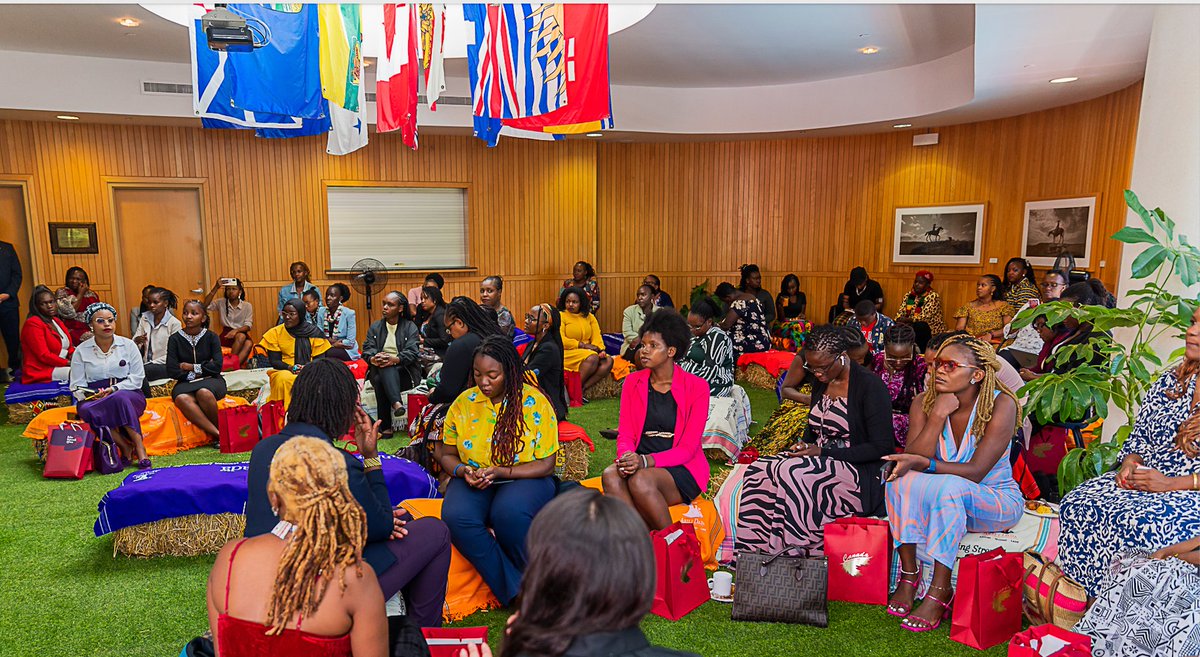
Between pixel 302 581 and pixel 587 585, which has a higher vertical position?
pixel 587 585

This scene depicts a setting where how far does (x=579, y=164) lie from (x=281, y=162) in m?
4.44

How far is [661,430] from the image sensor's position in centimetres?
419

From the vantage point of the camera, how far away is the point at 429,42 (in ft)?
18.4

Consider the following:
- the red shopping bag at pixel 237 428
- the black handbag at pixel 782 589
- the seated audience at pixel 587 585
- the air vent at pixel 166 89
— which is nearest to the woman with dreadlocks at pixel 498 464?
the black handbag at pixel 782 589

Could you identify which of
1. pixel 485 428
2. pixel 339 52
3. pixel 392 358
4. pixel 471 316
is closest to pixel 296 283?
pixel 392 358

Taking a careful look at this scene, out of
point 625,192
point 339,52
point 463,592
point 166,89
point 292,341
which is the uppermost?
point 166,89

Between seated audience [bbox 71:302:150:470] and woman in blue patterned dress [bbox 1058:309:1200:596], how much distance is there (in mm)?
6373

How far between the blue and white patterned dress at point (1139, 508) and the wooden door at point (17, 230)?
37.2 feet

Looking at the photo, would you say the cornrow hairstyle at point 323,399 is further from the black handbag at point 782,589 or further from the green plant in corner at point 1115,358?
the green plant in corner at point 1115,358

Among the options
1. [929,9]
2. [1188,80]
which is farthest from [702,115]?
[1188,80]

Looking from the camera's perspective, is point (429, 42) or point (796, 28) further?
point (796, 28)

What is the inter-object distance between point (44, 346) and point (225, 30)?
4722 mm

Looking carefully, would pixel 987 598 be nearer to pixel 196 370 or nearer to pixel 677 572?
pixel 677 572

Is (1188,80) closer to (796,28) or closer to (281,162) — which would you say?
(796,28)
